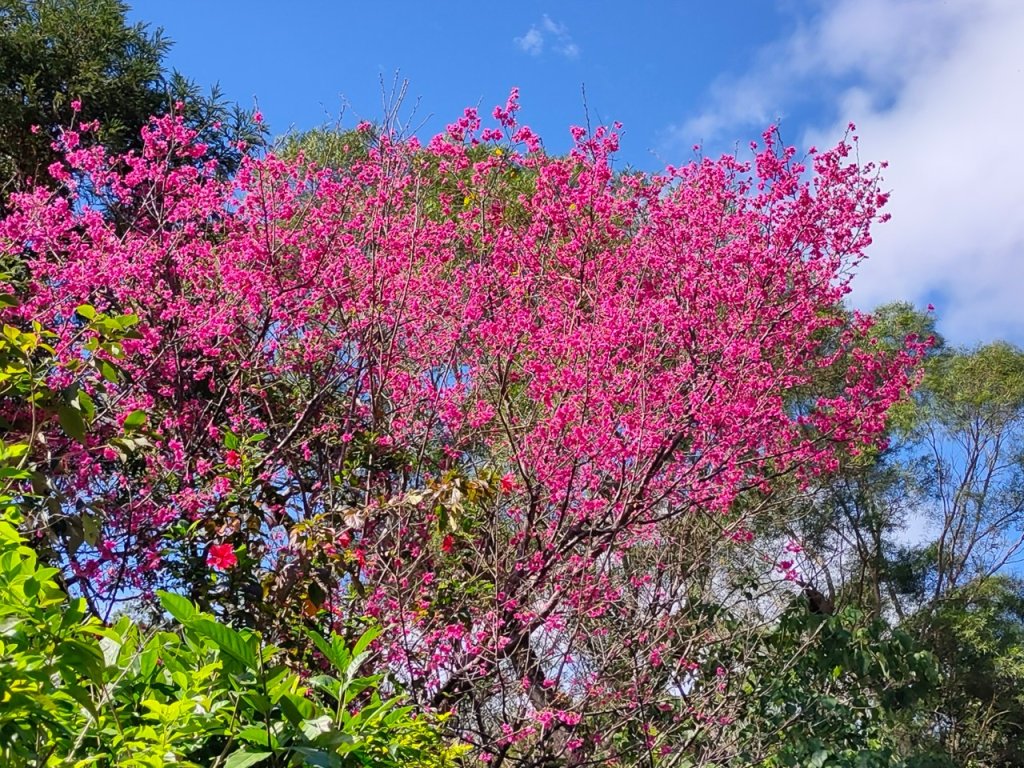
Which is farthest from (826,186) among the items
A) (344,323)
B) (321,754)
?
(321,754)

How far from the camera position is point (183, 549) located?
13.8 feet

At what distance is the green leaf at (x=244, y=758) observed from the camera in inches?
61.5

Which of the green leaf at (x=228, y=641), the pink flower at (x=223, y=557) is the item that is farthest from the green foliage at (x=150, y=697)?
the pink flower at (x=223, y=557)

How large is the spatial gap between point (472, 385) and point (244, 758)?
12.8 ft

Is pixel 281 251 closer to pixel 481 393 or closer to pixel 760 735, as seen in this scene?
pixel 481 393

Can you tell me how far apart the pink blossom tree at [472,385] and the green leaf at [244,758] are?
7.80ft

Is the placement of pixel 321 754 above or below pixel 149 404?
below

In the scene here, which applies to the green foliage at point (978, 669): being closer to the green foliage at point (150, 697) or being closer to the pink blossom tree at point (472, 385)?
the pink blossom tree at point (472, 385)

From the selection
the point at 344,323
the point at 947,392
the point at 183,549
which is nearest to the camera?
the point at 183,549

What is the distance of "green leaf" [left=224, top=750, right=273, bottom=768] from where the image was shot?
1562mm

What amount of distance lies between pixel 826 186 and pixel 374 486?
3.09 meters

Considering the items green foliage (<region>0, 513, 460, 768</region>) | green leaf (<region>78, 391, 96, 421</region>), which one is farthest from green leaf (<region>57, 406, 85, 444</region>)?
green foliage (<region>0, 513, 460, 768</region>)

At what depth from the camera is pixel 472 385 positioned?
17.7ft

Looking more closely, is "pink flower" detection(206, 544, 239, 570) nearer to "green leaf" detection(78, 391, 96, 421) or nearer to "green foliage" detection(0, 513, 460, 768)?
"green leaf" detection(78, 391, 96, 421)
